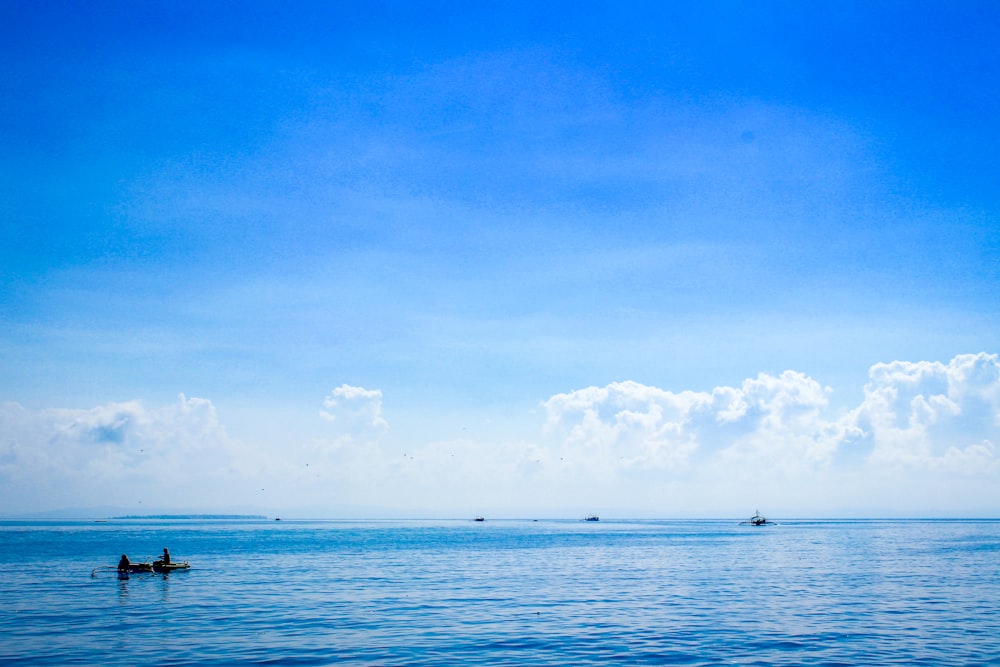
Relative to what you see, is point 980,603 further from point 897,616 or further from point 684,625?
point 684,625

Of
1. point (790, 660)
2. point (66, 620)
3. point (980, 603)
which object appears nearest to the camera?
point (790, 660)

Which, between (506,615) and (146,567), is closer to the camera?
(506,615)

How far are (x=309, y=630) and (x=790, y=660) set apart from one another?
79.4 ft

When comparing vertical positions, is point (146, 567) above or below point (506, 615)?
below

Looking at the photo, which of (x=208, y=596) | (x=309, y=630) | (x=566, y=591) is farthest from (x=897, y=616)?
(x=208, y=596)

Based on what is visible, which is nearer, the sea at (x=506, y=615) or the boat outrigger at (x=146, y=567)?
the sea at (x=506, y=615)

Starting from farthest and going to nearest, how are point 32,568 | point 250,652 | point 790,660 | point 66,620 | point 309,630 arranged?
point 32,568, point 66,620, point 309,630, point 250,652, point 790,660

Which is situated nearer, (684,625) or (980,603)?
(684,625)

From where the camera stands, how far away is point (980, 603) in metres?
50.9

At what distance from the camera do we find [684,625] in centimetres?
4188

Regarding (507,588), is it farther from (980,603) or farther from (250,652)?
(980,603)

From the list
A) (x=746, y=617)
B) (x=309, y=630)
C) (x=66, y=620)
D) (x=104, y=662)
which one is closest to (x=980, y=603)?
(x=746, y=617)

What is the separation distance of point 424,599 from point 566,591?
38.1ft

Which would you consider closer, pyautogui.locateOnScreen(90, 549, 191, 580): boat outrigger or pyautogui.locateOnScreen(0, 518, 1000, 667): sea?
pyautogui.locateOnScreen(0, 518, 1000, 667): sea
